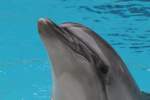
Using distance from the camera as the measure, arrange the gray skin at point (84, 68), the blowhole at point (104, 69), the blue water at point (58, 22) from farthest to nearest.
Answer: the blue water at point (58, 22), the blowhole at point (104, 69), the gray skin at point (84, 68)

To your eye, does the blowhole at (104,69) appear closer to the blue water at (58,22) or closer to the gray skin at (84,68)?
the gray skin at (84,68)

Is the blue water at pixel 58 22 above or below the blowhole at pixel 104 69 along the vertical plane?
above

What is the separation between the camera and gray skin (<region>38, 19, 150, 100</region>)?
2.61m

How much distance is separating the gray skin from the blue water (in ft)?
24.6

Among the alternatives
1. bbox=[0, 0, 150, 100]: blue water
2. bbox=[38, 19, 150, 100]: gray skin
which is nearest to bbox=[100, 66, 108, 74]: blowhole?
bbox=[38, 19, 150, 100]: gray skin

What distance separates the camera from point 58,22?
1151cm

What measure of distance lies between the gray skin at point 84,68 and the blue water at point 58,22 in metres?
7.50

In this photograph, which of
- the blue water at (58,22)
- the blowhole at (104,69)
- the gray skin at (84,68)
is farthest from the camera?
the blue water at (58,22)

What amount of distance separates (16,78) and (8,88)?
0.62m

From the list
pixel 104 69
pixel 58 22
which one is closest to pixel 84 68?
pixel 104 69

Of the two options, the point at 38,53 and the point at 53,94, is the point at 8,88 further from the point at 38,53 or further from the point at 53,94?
the point at 53,94

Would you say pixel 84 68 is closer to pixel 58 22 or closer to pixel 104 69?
pixel 104 69

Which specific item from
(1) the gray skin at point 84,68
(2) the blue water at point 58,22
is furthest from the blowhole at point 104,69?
(2) the blue water at point 58,22

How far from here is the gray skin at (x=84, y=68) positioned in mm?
2613
